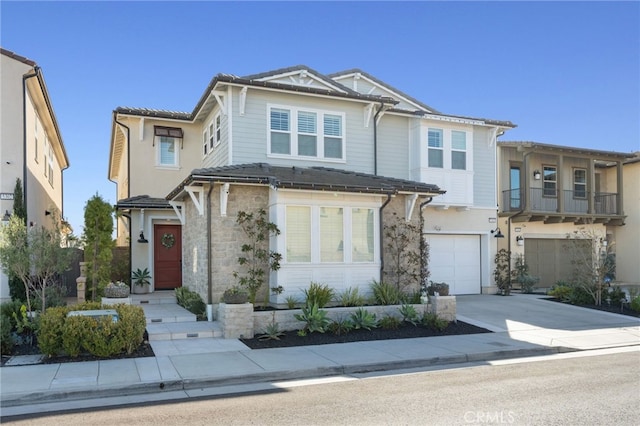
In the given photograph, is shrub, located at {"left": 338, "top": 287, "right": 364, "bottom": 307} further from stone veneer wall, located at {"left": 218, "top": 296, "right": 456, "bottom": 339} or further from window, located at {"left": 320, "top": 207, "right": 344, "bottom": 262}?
window, located at {"left": 320, "top": 207, "right": 344, "bottom": 262}

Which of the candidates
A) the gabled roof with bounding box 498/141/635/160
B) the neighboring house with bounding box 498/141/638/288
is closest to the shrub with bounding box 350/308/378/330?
the neighboring house with bounding box 498/141/638/288

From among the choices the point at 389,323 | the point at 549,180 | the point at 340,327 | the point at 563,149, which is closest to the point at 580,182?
the point at 549,180

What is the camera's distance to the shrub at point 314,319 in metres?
11.2

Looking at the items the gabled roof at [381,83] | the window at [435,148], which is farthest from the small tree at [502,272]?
the gabled roof at [381,83]

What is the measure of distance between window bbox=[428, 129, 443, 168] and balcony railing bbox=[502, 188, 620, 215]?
480cm

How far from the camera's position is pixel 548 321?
13672 millimetres

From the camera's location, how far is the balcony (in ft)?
67.4

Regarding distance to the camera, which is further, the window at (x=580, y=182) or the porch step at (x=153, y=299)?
the window at (x=580, y=182)

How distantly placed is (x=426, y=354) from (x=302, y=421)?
14.4 feet

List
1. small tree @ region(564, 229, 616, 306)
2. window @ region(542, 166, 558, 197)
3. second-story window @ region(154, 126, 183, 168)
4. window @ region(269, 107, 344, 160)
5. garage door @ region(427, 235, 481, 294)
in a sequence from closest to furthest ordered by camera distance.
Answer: window @ region(269, 107, 344, 160) < small tree @ region(564, 229, 616, 306) < second-story window @ region(154, 126, 183, 168) < garage door @ region(427, 235, 481, 294) < window @ region(542, 166, 558, 197)

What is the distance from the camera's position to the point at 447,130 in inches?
693

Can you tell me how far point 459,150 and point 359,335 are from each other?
9.19 meters

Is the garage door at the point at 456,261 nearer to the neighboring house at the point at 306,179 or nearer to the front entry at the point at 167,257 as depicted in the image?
the neighboring house at the point at 306,179

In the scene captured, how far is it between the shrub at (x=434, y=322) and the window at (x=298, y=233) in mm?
3259
